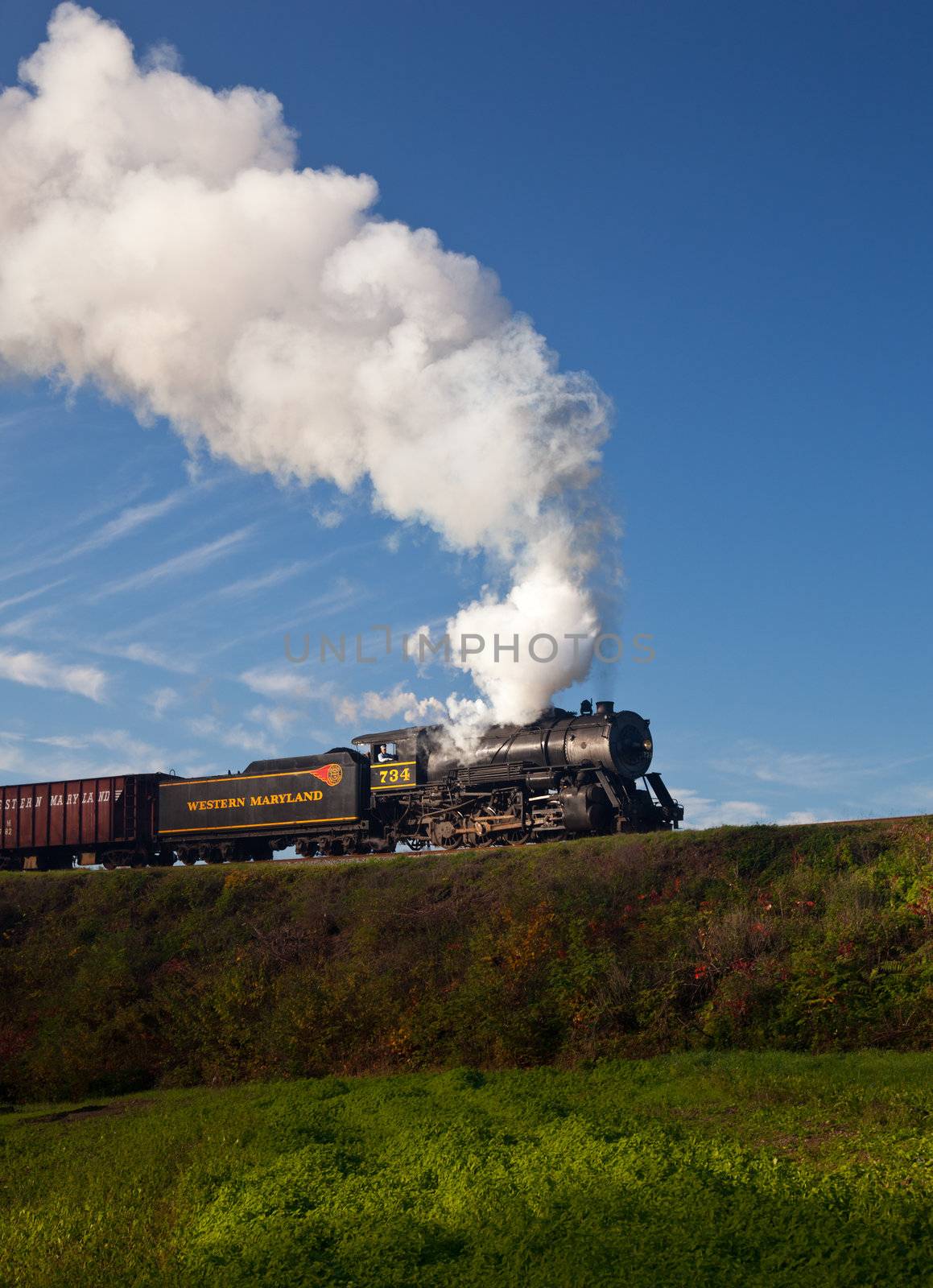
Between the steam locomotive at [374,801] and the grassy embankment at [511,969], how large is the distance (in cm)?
336

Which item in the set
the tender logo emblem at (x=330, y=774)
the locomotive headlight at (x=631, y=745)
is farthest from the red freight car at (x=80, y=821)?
the locomotive headlight at (x=631, y=745)

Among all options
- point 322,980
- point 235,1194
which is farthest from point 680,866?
point 235,1194

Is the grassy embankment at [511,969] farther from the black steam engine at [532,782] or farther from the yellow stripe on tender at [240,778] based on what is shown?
the yellow stripe on tender at [240,778]

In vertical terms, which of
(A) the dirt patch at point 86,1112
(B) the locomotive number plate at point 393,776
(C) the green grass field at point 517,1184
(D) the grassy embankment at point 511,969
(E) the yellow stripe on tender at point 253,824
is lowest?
(A) the dirt patch at point 86,1112

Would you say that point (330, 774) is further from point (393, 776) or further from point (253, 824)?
point (253, 824)

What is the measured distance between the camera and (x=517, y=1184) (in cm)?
1268

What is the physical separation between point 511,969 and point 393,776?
1439cm

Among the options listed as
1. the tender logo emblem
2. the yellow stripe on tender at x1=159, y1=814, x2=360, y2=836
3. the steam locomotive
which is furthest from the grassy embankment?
the tender logo emblem

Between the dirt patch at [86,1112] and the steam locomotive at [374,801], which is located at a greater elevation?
the steam locomotive at [374,801]

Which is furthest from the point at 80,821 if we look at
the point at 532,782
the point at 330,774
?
the point at 532,782

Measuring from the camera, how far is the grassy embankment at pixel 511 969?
2059 centimetres

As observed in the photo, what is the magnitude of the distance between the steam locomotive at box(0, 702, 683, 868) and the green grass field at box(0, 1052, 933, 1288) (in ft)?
42.4

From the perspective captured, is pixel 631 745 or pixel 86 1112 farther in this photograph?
pixel 631 745

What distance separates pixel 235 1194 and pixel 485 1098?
4.81 m
